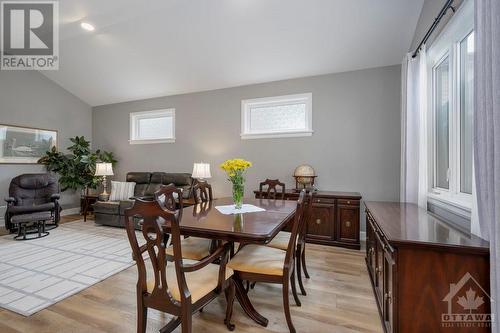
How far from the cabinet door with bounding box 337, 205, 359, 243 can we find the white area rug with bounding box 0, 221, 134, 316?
289 cm

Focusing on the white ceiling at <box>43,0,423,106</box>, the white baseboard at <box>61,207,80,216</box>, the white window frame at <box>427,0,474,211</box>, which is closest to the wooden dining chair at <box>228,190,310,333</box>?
the white window frame at <box>427,0,474,211</box>

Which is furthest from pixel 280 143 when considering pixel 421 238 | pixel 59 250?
pixel 59 250

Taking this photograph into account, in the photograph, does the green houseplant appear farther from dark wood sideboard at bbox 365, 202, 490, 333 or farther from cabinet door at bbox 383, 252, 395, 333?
dark wood sideboard at bbox 365, 202, 490, 333

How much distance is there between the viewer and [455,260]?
1229 mm

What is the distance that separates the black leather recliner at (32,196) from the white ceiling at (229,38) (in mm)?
2462

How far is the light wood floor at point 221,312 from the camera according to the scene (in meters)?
1.70

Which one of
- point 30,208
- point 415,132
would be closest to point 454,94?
point 415,132

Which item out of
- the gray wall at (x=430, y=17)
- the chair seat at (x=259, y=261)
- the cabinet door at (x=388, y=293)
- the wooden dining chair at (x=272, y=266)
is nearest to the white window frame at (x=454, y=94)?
the gray wall at (x=430, y=17)

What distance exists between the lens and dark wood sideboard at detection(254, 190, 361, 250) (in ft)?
10.8

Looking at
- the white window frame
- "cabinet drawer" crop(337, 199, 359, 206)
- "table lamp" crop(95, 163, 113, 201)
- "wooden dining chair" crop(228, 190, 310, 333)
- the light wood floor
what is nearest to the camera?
"wooden dining chair" crop(228, 190, 310, 333)

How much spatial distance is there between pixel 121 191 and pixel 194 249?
3.77 metres

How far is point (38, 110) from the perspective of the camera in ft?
16.7

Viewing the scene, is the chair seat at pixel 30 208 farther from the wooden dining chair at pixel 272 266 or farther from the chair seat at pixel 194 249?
the wooden dining chair at pixel 272 266

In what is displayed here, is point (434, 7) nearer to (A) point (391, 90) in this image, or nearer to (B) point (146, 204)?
(A) point (391, 90)
